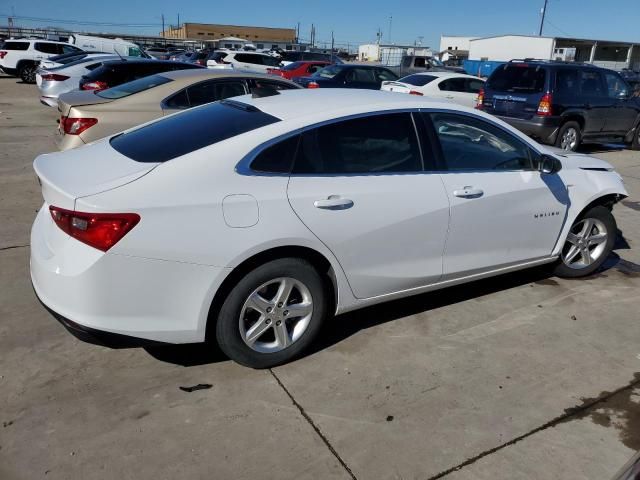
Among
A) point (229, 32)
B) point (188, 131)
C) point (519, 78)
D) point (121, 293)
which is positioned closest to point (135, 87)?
point (188, 131)

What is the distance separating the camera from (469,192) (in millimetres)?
3656

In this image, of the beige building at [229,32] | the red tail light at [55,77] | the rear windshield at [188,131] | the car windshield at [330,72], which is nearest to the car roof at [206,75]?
the rear windshield at [188,131]

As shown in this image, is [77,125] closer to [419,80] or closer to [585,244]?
[585,244]

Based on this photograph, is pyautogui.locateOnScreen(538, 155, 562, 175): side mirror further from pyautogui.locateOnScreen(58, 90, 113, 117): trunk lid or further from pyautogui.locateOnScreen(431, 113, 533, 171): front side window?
pyautogui.locateOnScreen(58, 90, 113, 117): trunk lid

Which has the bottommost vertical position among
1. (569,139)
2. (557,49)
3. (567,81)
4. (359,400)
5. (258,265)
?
(359,400)

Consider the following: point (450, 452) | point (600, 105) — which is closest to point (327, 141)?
point (450, 452)

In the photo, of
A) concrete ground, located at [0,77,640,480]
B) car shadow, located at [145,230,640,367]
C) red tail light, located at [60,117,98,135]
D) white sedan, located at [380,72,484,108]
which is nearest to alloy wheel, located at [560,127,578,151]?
white sedan, located at [380,72,484,108]

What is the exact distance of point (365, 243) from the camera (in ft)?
10.8

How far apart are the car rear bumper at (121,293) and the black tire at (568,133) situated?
894cm

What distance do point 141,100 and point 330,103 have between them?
3.86m

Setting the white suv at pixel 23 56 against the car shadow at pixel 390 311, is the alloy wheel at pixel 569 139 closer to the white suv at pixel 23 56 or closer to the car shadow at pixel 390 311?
the car shadow at pixel 390 311

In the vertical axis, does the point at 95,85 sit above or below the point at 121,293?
above

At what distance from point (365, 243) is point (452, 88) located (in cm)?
1118

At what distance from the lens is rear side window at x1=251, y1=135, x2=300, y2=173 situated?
3.02 meters
